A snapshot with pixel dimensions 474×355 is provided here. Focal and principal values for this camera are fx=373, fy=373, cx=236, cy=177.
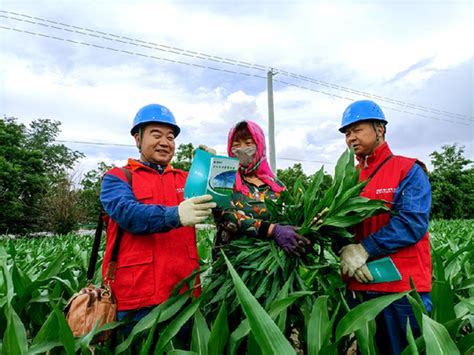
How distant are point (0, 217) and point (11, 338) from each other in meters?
18.0

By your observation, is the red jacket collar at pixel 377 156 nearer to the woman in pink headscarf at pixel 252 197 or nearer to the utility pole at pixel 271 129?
the woman in pink headscarf at pixel 252 197

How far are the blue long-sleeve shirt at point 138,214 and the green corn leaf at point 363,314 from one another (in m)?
0.79

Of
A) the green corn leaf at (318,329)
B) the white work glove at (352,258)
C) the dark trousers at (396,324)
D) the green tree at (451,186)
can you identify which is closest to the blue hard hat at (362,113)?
the white work glove at (352,258)

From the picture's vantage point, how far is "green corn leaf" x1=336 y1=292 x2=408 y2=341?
1.42 m

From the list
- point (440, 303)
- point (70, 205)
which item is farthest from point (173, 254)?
point (70, 205)

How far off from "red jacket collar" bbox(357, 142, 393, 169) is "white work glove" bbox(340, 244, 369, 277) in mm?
500

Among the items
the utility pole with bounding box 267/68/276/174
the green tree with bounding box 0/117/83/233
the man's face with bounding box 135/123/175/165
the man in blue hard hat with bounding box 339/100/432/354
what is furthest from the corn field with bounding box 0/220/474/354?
the green tree with bounding box 0/117/83/233

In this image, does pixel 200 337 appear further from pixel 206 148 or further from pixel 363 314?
pixel 206 148

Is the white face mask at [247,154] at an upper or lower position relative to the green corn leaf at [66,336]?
upper

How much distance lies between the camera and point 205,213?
→ 5.27 feet

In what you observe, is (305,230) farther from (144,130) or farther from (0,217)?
(0,217)

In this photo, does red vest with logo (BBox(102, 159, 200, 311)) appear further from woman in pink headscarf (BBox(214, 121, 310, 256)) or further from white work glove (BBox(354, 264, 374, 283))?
white work glove (BBox(354, 264, 374, 283))

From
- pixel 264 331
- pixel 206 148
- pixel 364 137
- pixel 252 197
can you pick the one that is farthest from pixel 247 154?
pixel 264 331

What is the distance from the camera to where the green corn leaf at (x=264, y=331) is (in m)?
1.11
